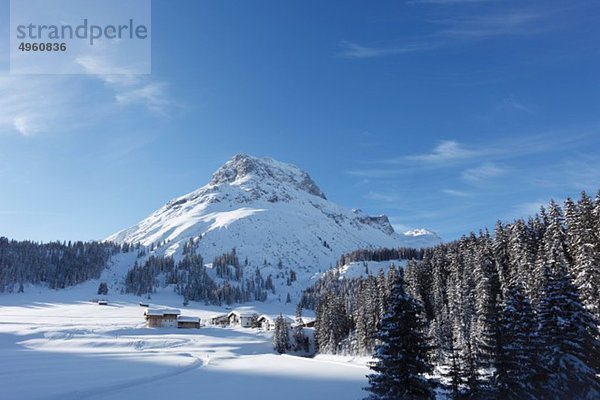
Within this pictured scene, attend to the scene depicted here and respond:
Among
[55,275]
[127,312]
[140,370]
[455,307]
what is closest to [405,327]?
[140,370]

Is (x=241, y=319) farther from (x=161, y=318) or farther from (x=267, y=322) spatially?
(x=161, y=318)

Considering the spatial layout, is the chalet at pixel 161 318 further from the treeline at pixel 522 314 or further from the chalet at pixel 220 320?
Answer: the treeline at pixel 522 314

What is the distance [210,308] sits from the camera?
178 metres

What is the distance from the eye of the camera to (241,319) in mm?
135875

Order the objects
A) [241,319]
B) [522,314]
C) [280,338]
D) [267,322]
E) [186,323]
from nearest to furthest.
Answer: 1. [522,314]
2. [280,338]
3. [186,323]
4. [267,322]
5. [241,319]

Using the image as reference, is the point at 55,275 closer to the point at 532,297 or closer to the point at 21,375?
the point at 21,375

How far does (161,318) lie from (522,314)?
104 meters

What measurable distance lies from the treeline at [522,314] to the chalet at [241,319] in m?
49.9

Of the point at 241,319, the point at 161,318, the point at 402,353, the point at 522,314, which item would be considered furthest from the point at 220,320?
the point at 402,353

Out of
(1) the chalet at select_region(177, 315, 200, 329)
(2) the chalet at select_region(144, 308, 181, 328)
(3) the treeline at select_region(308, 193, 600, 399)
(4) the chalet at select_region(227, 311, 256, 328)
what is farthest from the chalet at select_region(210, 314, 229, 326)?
(3) the treeline at select_region(308, 193, 600, 399)

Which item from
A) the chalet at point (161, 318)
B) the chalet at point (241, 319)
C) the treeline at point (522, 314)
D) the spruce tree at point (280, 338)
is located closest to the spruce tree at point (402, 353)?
the treeline at point (522, 314)

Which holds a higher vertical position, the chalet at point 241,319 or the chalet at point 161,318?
the chalet at point 161,318

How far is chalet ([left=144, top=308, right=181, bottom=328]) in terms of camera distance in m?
112

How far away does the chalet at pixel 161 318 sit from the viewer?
112 meters
